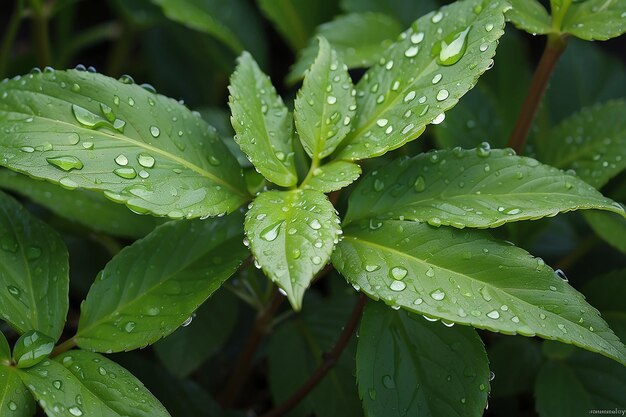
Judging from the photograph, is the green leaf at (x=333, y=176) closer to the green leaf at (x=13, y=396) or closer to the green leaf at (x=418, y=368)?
the green leaf at (x=418, y=368)

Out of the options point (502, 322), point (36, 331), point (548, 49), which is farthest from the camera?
point (548, 49)

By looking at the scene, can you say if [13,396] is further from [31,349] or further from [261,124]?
[261,124]

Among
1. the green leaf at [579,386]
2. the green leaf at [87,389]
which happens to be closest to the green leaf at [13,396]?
the green leaf at [87,389]

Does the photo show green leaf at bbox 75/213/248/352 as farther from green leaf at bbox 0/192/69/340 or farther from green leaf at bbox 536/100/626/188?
green leaf at bbox 536/100/626/188

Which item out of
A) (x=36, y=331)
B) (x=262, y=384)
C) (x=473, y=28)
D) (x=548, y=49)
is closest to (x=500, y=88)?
(x=548, y=49)

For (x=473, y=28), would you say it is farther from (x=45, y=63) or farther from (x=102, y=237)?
(x=45, y=63)

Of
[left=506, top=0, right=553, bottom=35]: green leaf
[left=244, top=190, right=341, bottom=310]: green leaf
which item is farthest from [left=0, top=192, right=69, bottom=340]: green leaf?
[left=506, top=0, right=553, bottom=35]: green leaf
